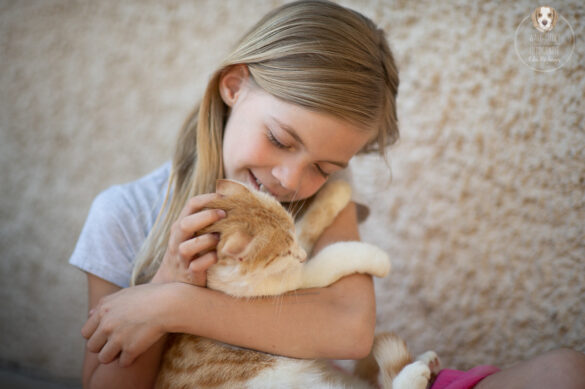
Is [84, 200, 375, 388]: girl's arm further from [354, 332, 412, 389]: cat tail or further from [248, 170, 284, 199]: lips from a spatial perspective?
[248, 170, 284, 199]: lips

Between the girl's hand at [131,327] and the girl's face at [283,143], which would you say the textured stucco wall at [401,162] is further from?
the girl's hand at [131,327]

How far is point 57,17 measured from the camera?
4.75 ft

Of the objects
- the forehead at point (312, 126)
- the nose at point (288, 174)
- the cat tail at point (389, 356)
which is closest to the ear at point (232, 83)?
the forehead at point (312, 126)

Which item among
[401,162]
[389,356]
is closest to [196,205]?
[389,356]

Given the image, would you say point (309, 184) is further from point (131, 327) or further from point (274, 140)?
point (131, 327)

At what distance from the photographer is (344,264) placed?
3.25 ft

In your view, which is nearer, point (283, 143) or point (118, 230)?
point (283, 143)

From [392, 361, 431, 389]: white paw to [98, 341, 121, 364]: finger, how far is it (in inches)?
22.9

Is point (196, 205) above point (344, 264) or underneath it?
above

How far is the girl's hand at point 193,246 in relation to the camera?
853mm

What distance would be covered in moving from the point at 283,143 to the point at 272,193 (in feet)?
0.54

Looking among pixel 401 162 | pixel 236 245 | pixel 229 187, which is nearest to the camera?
pixel 236 245

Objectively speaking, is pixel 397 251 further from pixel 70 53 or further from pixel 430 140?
pixel 70 53

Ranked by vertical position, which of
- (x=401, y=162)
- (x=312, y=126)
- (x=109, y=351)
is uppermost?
(x=312, y=126)
